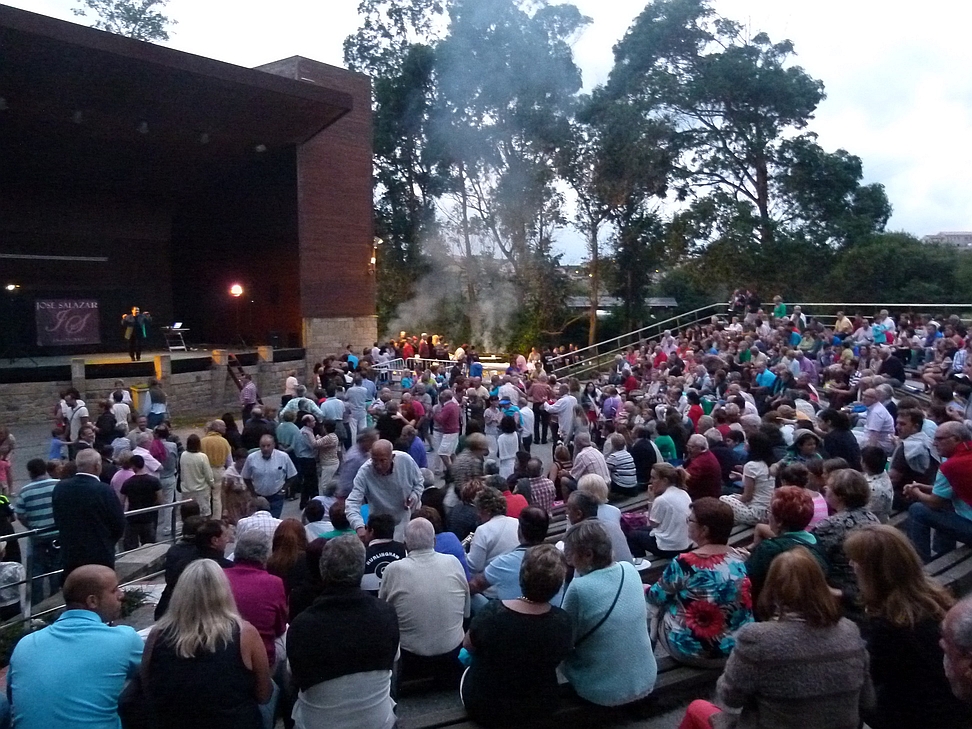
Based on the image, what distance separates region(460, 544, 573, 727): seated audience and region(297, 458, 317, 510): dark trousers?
6.33m

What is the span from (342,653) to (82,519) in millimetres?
3121

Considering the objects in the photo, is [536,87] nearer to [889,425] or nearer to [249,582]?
[889,425]

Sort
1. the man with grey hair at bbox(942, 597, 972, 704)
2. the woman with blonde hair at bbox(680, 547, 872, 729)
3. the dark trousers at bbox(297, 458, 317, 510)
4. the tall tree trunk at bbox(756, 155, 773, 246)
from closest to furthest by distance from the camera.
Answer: the man with grey hair at bbox(942, 597, 972, 704)
the woman with blonde hair at bbox(680, 547, 872, 729)
the dark trousers at bbox(297, 458, 317, 510)
the tall tree trunk at bbox(756, 155, 773, 246)

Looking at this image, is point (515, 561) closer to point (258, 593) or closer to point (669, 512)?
point (258, 593)

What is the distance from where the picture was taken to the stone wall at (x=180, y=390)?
15977 millimetres

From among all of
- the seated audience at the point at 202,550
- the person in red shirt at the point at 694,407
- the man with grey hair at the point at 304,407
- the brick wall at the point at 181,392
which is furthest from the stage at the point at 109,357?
the seated audience at the point at 202,550

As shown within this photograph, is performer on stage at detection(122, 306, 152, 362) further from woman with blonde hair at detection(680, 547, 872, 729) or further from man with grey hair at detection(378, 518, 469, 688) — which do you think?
woman with blonde hair at detection(680, 547, 872, 729)

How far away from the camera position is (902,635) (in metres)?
2.50

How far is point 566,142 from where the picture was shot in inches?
1141

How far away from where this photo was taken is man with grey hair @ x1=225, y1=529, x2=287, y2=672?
3.21 m

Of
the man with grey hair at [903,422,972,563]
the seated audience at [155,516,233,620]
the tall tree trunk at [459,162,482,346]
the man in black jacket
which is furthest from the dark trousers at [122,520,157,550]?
the tall tree trunk at [459,162,482,346]

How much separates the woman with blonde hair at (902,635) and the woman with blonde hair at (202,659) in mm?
2052

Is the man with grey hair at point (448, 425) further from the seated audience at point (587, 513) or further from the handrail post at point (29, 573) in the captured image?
the seated audience at point (587, 513)

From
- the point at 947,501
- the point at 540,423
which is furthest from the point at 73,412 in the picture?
the point at 947,501
